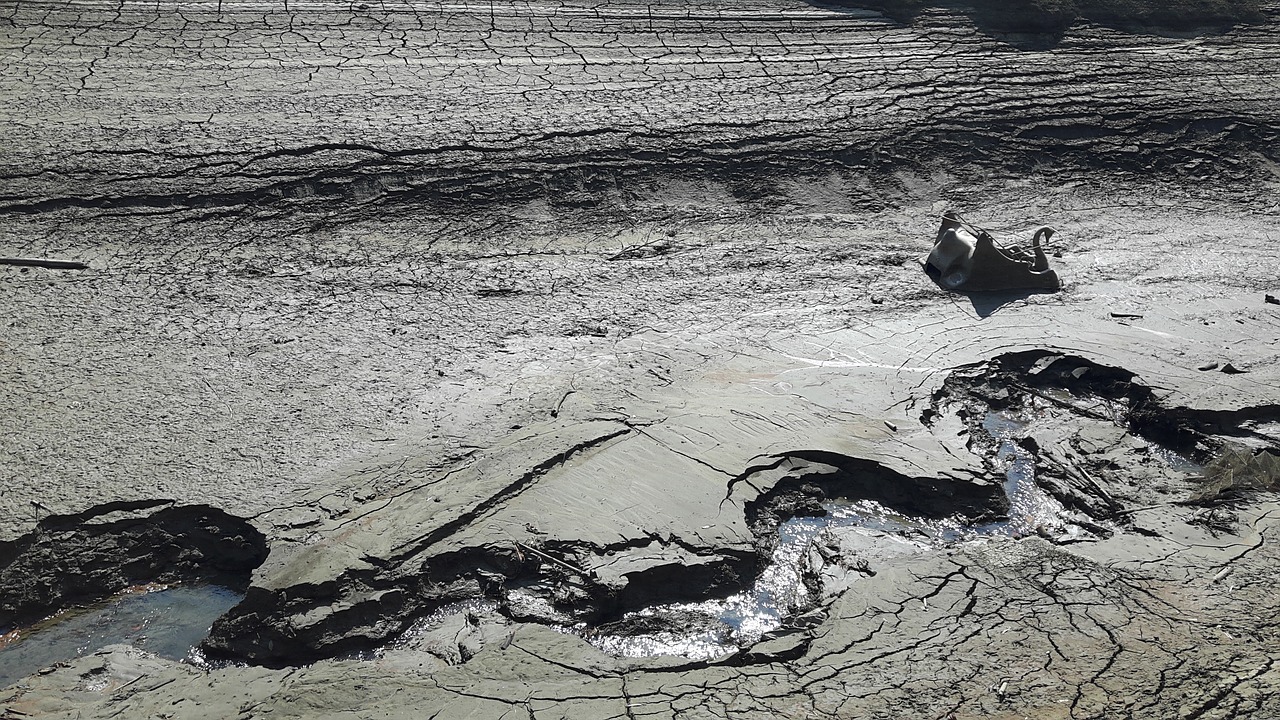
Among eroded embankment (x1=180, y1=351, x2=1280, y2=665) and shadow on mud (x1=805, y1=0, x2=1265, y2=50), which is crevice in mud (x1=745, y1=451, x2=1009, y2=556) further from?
shadow on mud (x1=805, y1=0, x2=1265, y2=50)

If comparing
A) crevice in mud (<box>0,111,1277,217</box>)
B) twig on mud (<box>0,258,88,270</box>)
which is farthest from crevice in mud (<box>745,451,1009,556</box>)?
twig on mud (<box>0,258,88,270</box>)

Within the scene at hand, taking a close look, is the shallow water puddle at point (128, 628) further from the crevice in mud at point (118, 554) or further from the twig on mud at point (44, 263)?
the twig on mud at point (44, 263)

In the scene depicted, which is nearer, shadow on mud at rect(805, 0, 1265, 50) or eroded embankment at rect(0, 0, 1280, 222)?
eroded embankment at rect(0, 0, 1280, 222)

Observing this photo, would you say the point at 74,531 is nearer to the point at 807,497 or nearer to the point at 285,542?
the point at 285,542

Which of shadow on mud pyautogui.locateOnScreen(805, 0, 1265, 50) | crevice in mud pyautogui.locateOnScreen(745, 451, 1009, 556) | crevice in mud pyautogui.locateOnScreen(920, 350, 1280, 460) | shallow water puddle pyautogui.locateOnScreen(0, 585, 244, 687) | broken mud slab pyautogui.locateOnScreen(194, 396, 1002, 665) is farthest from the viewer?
shadow on mud pyautogui.locateOnScreen(805, 0, 1265, 50)

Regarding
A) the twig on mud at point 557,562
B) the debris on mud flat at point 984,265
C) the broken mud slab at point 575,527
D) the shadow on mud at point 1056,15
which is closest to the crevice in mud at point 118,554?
A: the broken mud slab at point 575,527
